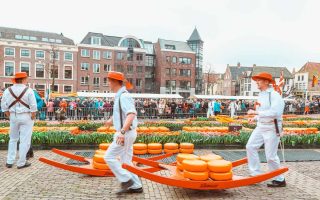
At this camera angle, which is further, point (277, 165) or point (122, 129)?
point (277, 165)

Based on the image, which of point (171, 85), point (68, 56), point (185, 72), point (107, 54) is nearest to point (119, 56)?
point (107, 54)

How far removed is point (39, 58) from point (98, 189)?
203 ft

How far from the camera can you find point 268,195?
6012 mm

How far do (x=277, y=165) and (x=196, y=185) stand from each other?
77.8 inches

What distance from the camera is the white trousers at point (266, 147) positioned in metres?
6.54

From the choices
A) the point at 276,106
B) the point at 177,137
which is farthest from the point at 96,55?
the point at 276,106

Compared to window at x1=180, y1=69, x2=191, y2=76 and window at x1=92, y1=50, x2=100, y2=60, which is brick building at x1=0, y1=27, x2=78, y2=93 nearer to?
window at x1=92, y1=50, x2=100, y2=60

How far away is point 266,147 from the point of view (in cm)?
659

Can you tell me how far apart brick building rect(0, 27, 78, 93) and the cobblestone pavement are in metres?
55.5

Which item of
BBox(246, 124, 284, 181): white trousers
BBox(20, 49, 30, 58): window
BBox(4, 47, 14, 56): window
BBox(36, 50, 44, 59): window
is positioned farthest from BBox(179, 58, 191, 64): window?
BBox(246, 124, 284, 181): white trousers

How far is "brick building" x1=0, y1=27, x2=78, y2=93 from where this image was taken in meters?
61.2

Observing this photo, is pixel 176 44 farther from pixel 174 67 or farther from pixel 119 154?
pixel 119 154

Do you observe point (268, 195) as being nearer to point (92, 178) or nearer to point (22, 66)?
point (92, 178)

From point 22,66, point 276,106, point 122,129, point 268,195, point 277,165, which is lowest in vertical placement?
point 268,195
